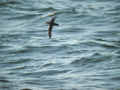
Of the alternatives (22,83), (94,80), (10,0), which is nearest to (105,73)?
(94,80)

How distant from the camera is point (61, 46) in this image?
49.5ft

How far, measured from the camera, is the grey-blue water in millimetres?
11828

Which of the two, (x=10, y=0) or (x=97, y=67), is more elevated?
(x=10, y=0)

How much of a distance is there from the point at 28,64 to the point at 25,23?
4848 mm

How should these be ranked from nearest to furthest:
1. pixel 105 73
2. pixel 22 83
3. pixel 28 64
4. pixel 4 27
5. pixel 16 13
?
pixel 22 83
pixel 105 73
pixel 28 64
pixel 4 27
pixel 16 13

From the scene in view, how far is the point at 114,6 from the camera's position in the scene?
19.6 metres

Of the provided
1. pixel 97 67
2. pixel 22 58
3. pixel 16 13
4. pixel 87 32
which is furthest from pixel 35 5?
pixel 97 67

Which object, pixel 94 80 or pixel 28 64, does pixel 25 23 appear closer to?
pixel 28 64

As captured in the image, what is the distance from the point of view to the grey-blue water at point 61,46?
11828 mm

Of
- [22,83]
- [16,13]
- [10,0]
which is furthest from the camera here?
[10,0]

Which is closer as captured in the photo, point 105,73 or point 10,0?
point 105,73

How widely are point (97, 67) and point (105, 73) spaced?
0.70 metres

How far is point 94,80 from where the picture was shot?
38.6 feet

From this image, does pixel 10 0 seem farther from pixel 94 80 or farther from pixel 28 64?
pixel 94 80
